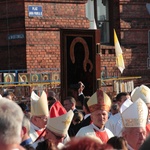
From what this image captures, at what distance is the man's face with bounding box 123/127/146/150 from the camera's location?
6.42 meters

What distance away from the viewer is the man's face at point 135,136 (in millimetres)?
6418

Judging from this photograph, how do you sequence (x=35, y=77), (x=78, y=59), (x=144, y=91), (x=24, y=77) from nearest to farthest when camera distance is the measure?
(x=144, y=91)
(x=78, y=59)
(x=24, y=77)
(x=35, y=77)

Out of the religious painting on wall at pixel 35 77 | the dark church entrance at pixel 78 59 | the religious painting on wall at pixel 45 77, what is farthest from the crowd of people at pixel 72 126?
the religious painting on wall at pixel 45 77

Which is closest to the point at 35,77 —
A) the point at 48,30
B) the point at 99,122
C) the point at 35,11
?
the point at 48,30

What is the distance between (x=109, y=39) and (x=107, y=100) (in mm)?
10995

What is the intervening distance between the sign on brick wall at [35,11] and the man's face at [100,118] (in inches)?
358

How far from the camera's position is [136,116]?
7.29m

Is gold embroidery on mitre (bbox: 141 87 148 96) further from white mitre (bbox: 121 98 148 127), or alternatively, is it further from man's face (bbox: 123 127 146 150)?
man's face (bbox: 123 127 146 150)

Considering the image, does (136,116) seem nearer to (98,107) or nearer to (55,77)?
(98,107)

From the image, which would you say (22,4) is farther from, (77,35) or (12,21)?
(77,35)

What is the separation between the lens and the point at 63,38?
487 inches

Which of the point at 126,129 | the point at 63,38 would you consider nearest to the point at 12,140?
the point at 126,129

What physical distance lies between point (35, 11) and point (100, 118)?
30.8ft

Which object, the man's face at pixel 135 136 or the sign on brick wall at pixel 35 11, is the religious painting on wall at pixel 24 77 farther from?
the man's face at pixel 135 136
